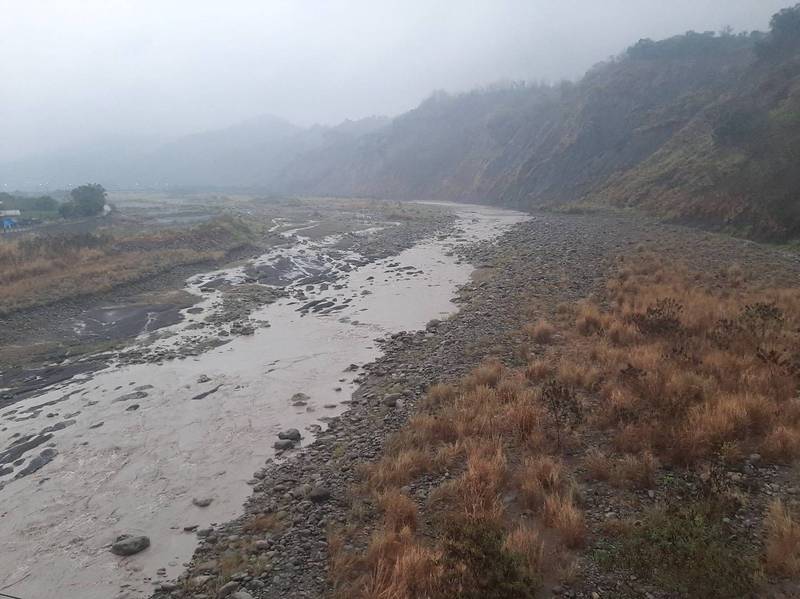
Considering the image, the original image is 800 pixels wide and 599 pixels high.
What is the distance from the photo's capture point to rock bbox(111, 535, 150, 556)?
7.00m

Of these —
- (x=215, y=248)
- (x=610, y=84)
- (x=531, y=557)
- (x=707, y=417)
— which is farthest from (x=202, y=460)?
(x=610, y=84)

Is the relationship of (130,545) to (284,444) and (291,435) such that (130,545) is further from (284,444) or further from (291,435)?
(291,435)

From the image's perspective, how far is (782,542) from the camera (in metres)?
4.69

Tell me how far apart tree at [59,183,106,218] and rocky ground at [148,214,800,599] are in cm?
5456

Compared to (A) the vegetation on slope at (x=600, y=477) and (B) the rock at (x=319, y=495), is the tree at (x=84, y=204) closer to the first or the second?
(A) the vegetation on slope at (x=600, y=477)

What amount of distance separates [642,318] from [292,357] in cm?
1056

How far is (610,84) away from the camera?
78562 mm

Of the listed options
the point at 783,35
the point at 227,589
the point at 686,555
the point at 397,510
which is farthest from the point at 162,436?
the point at 783,35

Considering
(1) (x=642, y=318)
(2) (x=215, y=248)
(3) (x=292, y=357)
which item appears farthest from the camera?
(2) (x=215, y=248)

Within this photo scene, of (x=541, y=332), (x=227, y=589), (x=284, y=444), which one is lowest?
(x=284, y=444)

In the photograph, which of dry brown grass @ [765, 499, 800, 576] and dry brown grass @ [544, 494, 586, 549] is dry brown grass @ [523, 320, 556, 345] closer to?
dry brown grass @ [544, 494, 586, 549]

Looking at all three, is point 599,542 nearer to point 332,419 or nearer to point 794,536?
point 794,536

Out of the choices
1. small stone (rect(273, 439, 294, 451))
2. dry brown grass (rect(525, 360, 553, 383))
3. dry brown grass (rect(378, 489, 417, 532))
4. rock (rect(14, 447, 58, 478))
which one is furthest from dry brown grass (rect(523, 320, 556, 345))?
rock (rect(14, 447, 58, 478))

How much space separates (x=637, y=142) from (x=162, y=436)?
67.5 meters
